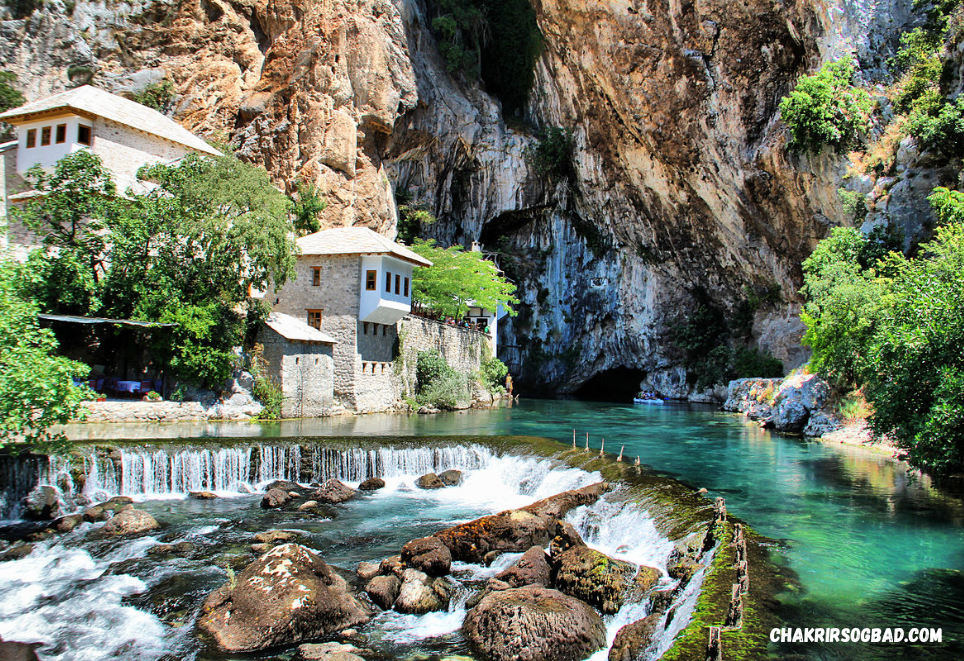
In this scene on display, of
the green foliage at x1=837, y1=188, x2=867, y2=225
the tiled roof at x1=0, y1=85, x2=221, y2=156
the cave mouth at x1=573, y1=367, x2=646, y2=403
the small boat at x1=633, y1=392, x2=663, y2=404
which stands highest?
the tiled roof at x1=0, y1=85, x2=221, y2=156

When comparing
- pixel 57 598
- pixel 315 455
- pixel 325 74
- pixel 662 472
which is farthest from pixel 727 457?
pixel 325 74

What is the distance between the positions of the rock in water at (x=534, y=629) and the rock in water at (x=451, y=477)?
791 centimetres

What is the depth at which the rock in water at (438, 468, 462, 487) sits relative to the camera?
636 inches

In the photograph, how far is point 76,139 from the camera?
72.2 ft

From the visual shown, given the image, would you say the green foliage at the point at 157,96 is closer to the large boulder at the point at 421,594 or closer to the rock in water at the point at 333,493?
the rock in water at the point at 333,493

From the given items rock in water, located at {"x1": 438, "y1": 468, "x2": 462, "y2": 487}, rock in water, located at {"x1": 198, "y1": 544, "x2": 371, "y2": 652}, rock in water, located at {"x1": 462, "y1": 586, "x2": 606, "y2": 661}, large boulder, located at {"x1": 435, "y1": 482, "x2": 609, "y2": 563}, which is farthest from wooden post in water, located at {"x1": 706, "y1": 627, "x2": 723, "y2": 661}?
rock in water, located at {"x1": 438, "y1": 468, "x2": 462, "y2": 487}

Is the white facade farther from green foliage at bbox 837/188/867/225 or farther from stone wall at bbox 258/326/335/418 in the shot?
green foliage at bbox 837/188/867/225

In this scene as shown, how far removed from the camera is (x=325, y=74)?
32219mm

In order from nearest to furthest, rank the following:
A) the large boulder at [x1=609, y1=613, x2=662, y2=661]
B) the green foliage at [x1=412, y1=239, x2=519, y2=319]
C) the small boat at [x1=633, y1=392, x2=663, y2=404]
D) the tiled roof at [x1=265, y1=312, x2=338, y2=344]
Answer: the large boulder at [x1=609, y1=613, x2=662, y2=661]
the tiled roof at [x1=265, y1=312, x2=338, y2=344]
the green foliage at [x1=412, y1=239, x2=519, y2=319]
the small boat at [x1=633, y1=392, x2=663, y2=404]

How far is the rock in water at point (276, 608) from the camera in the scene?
7.71 metres

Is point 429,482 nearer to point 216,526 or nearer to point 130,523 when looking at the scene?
point 216,526

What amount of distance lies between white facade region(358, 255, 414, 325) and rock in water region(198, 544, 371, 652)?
17846 mm

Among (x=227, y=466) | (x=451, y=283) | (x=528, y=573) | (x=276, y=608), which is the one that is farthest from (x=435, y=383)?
(x=276, y=608)

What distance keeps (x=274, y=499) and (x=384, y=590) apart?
17.8 feet
